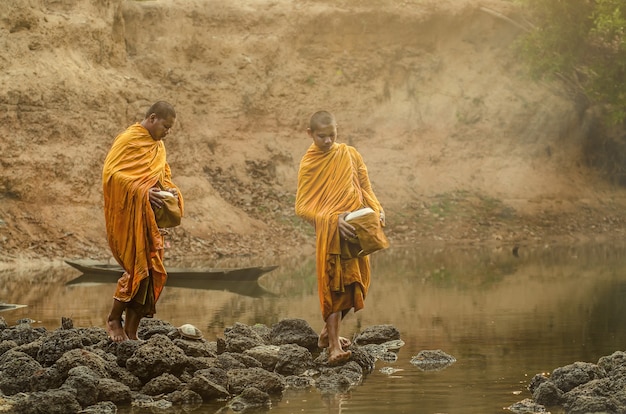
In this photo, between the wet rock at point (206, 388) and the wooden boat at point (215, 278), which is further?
the wooden boat at point (215, 278)

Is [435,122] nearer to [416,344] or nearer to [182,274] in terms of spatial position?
[182,274]

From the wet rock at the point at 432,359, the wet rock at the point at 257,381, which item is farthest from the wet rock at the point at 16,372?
the wet rock at the point at 432,359

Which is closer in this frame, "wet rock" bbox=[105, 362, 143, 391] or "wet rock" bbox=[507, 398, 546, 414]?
"wet rock" bbox=[507, 398, 546, 414]

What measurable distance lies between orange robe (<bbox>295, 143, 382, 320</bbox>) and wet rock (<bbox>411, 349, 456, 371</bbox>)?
2.17 ft

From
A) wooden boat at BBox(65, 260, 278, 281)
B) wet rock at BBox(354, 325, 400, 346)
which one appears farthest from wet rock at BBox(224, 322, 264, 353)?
wooden boat at BBox(65, 260, 278, 281)

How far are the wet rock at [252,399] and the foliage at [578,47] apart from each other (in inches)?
801

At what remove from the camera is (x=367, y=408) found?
7.18 metres

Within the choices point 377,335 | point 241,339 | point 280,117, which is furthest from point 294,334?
point 280,117

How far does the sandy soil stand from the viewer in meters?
23.1

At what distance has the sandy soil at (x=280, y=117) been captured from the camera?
2308 centimetres

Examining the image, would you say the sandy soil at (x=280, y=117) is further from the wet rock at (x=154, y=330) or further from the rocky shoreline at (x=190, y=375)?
the rocky shoreline at (x=190, y=375)

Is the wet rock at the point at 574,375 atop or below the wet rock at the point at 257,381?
atop

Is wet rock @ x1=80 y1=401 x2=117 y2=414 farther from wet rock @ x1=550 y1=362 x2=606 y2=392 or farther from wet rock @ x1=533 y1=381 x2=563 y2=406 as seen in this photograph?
wet rock @ x1=550 y1=362 x2=606 y2=392

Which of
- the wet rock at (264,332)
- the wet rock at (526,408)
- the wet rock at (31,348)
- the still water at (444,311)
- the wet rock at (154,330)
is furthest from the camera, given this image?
the wet rock at (264,332)
